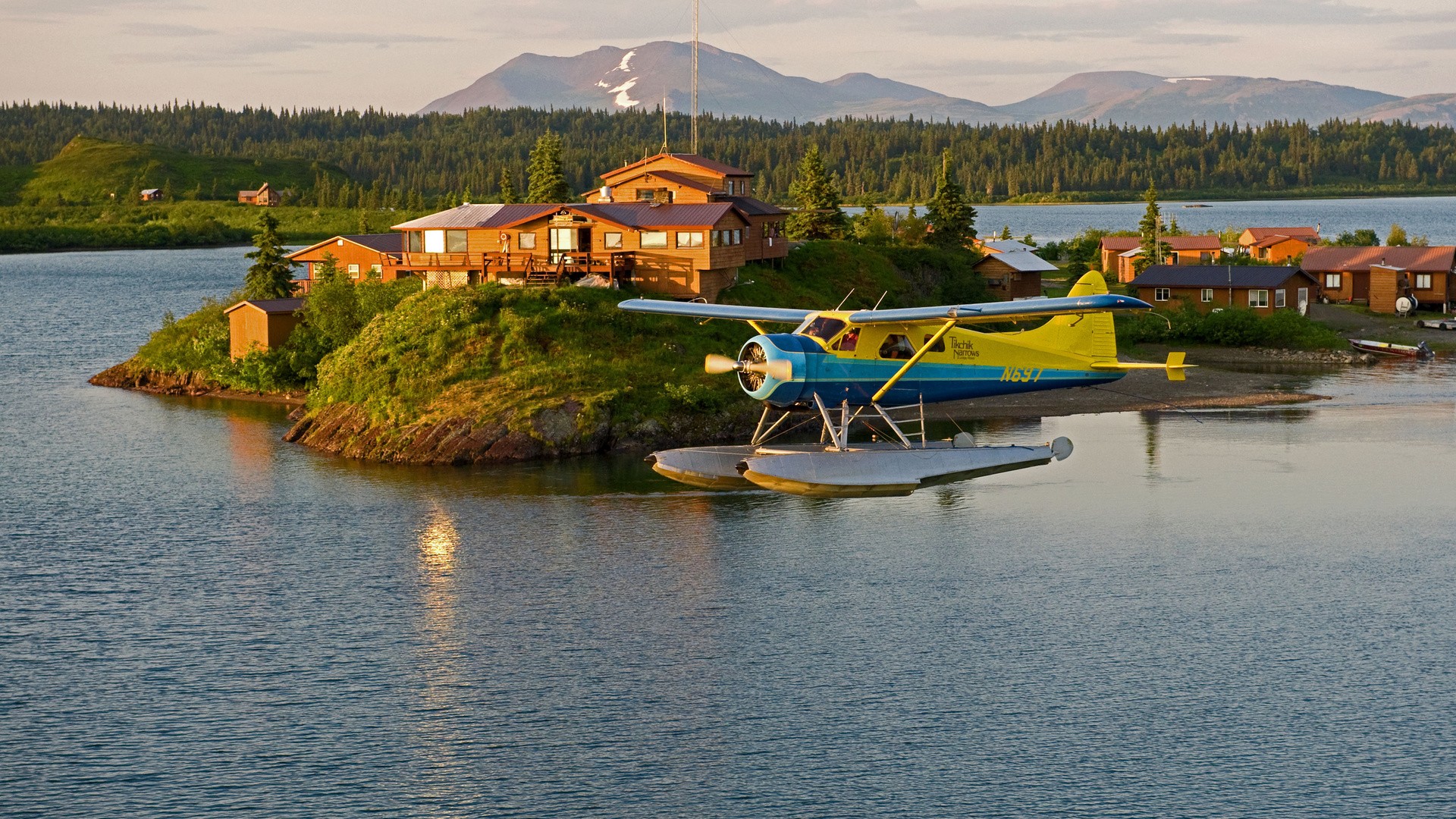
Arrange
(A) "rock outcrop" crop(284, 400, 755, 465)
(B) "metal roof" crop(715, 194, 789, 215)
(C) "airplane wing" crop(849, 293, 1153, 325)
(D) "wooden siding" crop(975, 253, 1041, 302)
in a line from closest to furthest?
1. (C) "airplane wing" crop(849, 293, 1153, 325)
2. (A) "rock outcrop" crop(284, 400, 755, 465)
3. (B) "metal roof" crop(715, 194, 789, 215)
4. (D) "wooden siding" crop(975, 253, 1041, 302)

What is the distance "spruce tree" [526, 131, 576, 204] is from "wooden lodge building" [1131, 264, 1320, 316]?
37.1 meters

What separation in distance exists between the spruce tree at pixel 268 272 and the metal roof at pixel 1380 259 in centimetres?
6688

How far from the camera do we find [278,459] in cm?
5419

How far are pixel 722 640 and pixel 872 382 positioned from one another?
770 cm

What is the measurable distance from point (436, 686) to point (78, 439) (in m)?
33.3

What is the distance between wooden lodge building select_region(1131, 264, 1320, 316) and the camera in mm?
88500

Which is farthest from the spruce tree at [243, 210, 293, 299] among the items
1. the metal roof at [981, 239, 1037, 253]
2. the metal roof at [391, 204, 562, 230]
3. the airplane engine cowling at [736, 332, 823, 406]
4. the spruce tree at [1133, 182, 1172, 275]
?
the spruce tree at [1133, 182, 1172, 275]

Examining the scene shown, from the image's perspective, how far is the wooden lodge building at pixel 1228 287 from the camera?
290ft

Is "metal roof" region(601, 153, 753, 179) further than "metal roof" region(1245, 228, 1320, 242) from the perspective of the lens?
No

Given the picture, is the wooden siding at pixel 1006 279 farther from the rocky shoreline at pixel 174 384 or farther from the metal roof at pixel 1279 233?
the rocky shoreline at pixel 174 384

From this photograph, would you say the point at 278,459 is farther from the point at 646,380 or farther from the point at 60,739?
the point at 60,739

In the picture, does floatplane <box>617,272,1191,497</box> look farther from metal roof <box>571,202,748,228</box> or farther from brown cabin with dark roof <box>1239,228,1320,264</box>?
brown cabin with dark roof <box>1239,228,1320,264</box>

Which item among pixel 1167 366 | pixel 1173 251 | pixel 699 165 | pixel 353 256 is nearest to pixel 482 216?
pixel 699 165

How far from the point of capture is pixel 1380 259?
312 ft
